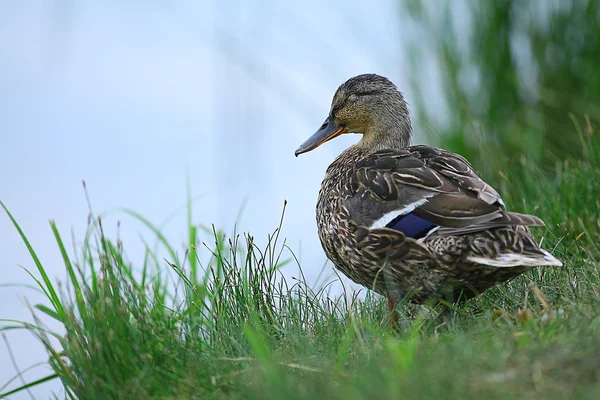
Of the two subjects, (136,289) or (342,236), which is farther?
(342,236)

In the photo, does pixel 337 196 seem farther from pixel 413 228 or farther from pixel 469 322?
pixel 469 322

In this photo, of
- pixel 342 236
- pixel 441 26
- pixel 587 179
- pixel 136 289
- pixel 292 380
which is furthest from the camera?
pixel 441 26

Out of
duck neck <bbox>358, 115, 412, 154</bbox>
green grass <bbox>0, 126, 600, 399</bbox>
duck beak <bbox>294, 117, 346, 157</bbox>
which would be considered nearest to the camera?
green grass <bbox>0, 126, 600, 399</bbox>

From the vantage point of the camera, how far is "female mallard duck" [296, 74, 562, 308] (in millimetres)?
3922

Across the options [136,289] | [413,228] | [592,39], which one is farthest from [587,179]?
[592,39]

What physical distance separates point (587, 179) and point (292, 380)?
9.45 ft

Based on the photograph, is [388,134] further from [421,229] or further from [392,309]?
[392,309]

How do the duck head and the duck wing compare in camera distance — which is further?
the duck head

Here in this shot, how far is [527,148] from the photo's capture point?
771cm

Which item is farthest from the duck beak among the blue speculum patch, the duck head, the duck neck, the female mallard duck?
the blue speculum patch

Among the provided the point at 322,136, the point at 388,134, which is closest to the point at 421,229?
the point at 388,134

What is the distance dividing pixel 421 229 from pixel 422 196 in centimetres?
20

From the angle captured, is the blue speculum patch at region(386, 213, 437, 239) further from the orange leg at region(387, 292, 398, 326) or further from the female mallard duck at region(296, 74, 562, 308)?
the orange leg at region(387, 292, 398, 326)

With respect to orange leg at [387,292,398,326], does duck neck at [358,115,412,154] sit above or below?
above
